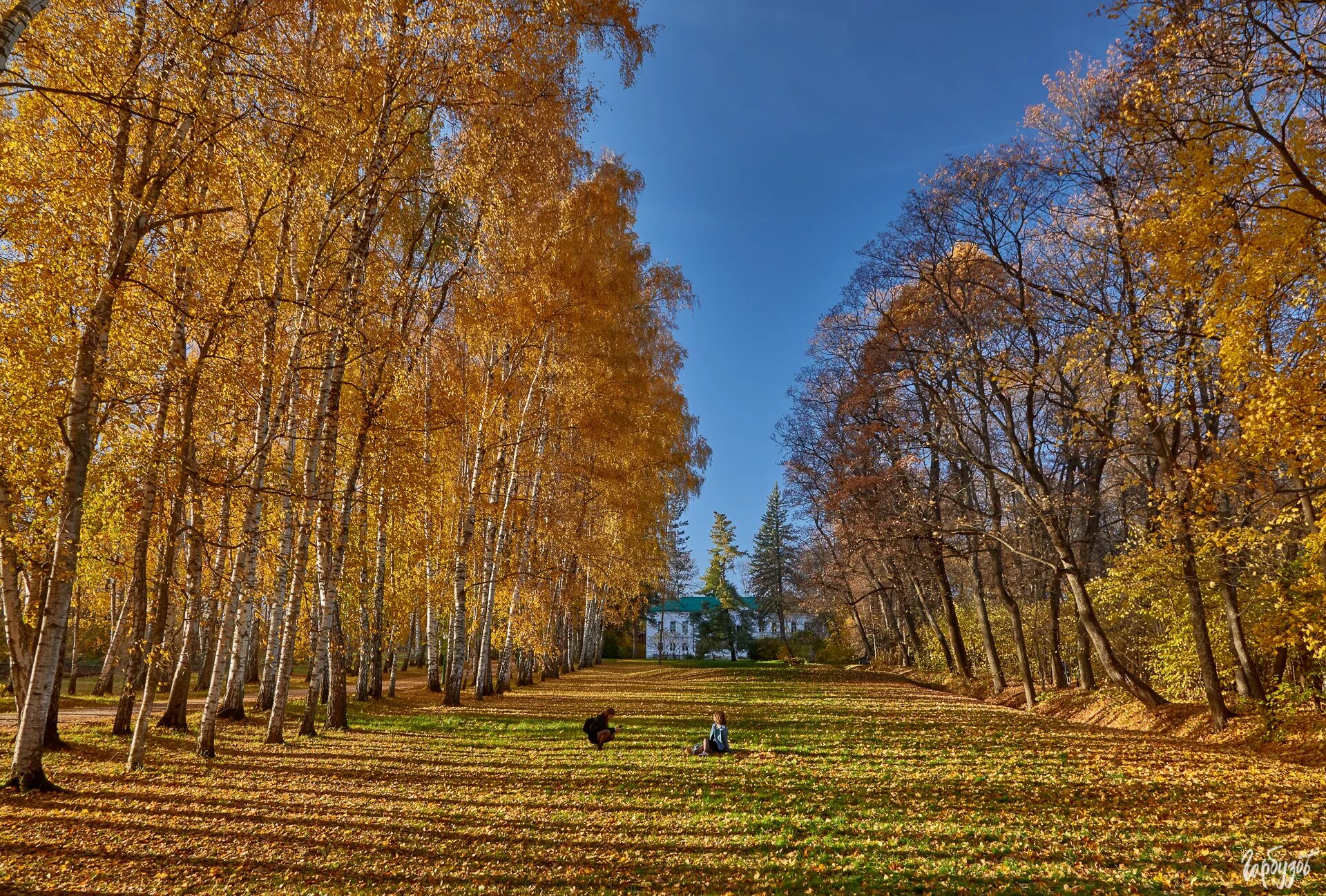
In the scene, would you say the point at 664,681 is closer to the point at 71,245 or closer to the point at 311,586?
the point at 311,586

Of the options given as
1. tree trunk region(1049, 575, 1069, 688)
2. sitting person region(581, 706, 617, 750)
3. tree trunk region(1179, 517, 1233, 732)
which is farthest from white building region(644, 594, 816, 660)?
sitting person region(581, 706, 617, 750)

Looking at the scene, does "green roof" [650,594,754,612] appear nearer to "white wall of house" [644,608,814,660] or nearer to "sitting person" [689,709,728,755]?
"white wall of house" [644,608,814,660]

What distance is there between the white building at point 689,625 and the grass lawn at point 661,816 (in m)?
52.7

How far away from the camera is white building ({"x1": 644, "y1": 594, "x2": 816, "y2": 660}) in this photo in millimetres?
69625

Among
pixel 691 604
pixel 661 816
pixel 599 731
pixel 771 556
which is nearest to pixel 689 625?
pixel 691 604

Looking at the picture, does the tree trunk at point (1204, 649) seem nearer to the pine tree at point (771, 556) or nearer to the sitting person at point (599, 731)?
the sitting person at point (599, 731)

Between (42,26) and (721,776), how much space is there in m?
Result: 12.5

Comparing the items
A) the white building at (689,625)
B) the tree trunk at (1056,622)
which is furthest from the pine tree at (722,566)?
the tree trunk at (1056,622)

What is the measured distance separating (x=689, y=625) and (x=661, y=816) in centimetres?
8729

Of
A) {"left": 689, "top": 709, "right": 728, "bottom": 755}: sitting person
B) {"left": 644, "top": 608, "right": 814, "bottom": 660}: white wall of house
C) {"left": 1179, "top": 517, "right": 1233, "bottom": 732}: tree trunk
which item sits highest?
{"left": 1179, "top": 517, "right": 1233, "bottom": 732}: tree trunk

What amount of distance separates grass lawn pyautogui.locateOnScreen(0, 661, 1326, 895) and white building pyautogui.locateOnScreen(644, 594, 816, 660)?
52670mm

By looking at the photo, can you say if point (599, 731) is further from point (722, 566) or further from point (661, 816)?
point (722, 566)

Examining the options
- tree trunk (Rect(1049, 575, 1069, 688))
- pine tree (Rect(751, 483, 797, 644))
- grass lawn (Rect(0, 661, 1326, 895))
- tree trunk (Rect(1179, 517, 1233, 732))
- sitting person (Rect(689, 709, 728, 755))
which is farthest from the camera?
pine tree (Rect(751, 483, 797, 644))

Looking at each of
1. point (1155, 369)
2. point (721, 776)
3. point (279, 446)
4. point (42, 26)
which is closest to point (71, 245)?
point (42, 26)
